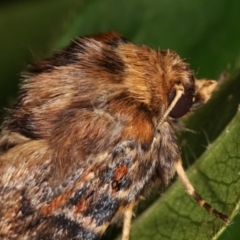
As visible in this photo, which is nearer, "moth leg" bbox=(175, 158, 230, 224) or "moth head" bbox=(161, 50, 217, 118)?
"moth leg" bbox=(175, 158, 230, 224)

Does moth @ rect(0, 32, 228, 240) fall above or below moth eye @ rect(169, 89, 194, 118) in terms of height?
below

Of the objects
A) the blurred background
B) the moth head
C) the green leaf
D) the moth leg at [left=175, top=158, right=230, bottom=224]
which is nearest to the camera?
the green leaf

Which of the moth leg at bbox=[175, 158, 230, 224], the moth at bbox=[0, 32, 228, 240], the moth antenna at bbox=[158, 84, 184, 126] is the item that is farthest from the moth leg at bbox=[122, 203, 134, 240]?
the moth antenna at bbox=[158, 84, 184, 126]

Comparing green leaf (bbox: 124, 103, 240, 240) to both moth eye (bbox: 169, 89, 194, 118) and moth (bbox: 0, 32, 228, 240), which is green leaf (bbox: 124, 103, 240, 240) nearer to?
moth (bbox: 0, 32, 228, 240)

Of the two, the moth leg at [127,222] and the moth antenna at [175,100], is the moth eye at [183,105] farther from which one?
the moth leg at [127,222]

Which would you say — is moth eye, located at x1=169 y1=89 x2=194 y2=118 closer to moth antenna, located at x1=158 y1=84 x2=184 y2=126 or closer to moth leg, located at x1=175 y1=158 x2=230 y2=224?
moth antenna, located at x1=158 y1=84 x2=184 y2=126

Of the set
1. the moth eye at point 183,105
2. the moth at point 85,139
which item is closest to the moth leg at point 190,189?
the moth at point 85,139

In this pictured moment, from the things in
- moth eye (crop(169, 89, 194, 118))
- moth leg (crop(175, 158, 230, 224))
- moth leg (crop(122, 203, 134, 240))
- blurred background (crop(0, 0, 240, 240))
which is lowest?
moth leg (crop(122, 203, 134, 240))

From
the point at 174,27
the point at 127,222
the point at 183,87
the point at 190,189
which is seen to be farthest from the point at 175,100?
the point at 174,27

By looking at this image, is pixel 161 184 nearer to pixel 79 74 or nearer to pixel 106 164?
pixel 106 164

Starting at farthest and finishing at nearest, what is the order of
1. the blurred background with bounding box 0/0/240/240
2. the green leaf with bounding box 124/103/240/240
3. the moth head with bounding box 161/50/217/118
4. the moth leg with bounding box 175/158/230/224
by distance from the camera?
the blurred background with bounding box 0/0/240/240
the moth head with bounding box 161/50/217/118
the moth leg with bounding box 175/158/230/224
the green leaf with bounding box 124/103/240/240
